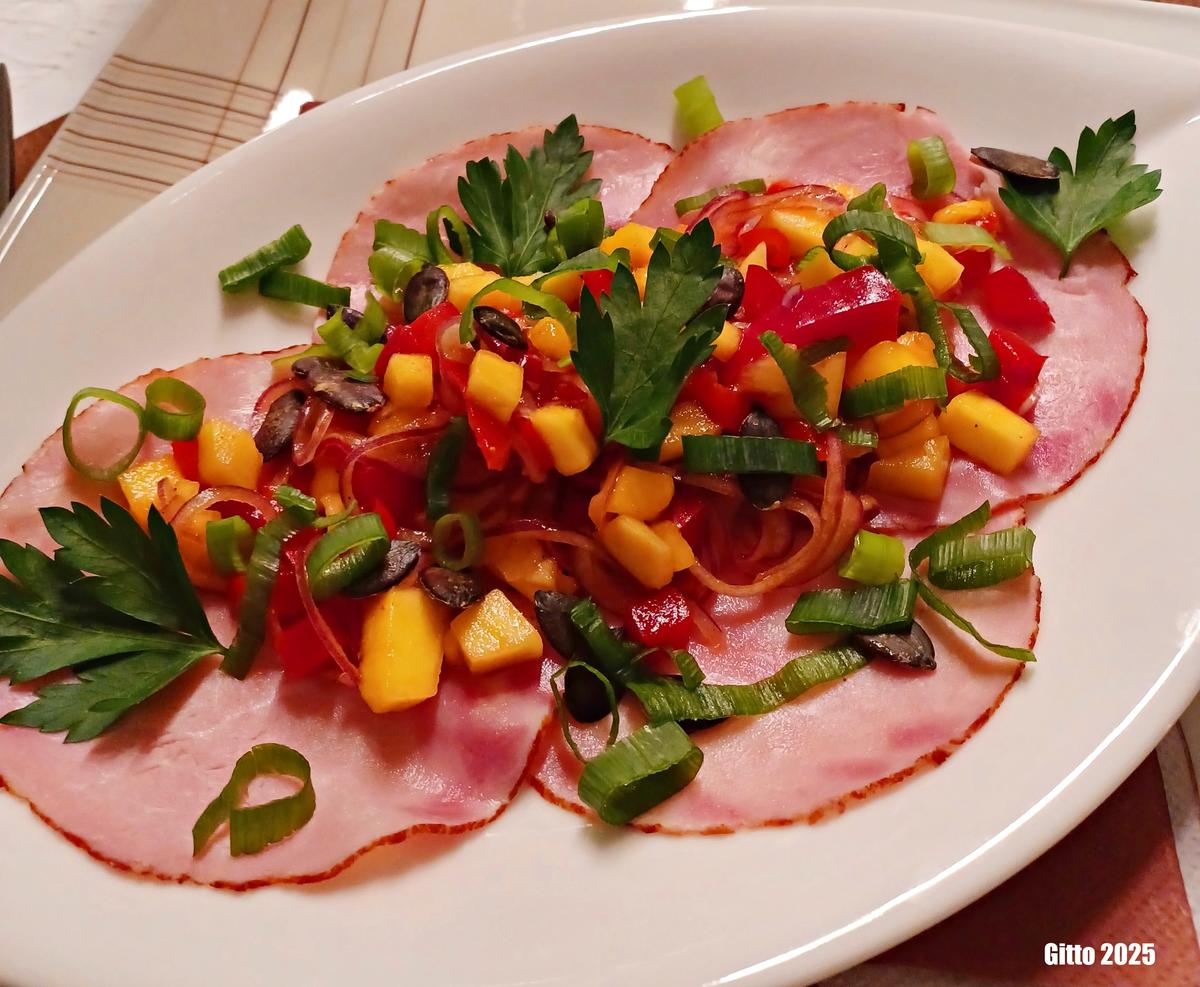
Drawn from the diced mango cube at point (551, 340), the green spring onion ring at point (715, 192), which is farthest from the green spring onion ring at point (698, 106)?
the diced mango cube at point (551, 340)

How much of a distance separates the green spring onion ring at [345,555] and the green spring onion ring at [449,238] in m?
1.03

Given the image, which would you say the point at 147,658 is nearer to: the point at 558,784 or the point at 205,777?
the point at 205,777

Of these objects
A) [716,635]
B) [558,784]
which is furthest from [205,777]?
[716,635]

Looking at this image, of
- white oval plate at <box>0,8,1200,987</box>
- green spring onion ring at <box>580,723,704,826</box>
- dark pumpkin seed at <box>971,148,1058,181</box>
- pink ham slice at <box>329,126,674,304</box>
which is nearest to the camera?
white oval plate at <box>0,8,1200,987</box>

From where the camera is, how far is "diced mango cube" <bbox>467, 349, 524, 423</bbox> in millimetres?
2010

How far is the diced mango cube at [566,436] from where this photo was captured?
201cm

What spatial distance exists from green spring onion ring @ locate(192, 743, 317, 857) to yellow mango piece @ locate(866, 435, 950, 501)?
150 centimetres

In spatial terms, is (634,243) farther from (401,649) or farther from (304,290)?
(401,649)

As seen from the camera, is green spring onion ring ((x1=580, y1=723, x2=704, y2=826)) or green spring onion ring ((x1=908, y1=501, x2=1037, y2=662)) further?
green spring onion ring ((x1=908, y1=501, x2=1037, y2=662))

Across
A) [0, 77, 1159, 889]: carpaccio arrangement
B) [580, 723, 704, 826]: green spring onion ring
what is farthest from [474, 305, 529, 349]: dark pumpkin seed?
[580, 723, 704, 826]: green spring onion ring

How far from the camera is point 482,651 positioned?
2.01m

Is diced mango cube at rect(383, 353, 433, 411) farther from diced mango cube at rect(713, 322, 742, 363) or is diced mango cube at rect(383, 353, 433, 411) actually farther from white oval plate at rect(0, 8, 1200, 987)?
white oval plate at rect(0, 8, 1200, 987)

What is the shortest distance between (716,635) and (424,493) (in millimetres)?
792

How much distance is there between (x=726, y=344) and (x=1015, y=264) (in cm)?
101
